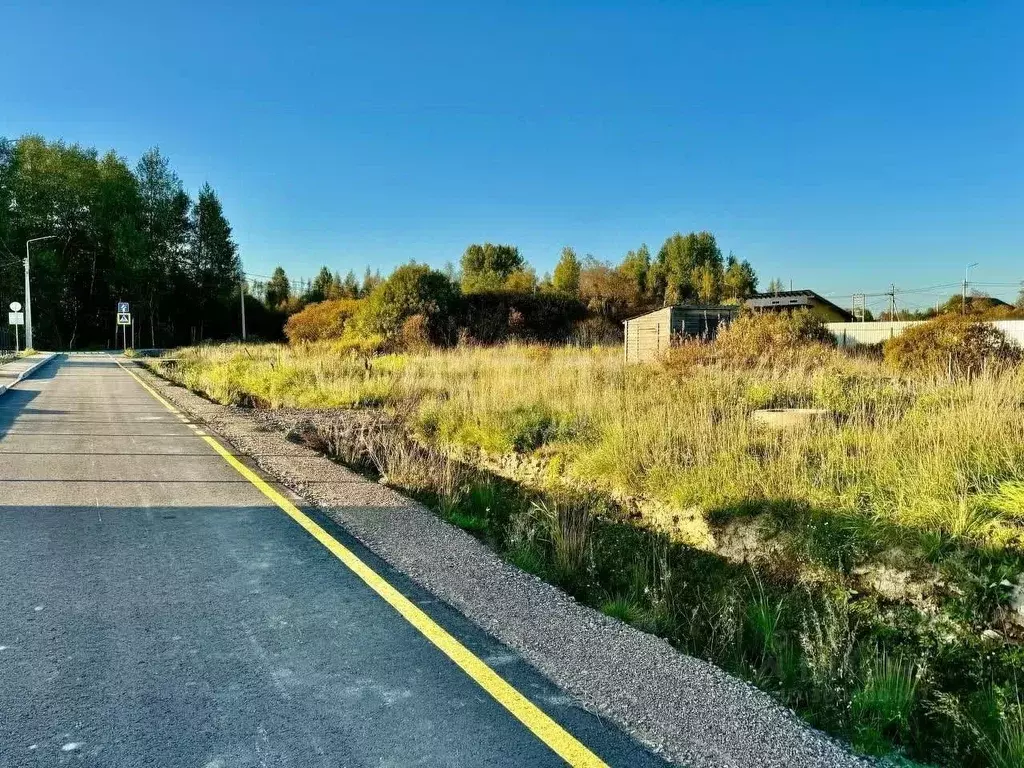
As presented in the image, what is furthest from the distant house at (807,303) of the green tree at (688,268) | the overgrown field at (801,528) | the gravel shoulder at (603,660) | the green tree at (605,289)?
the gravel shoulder at (603,660)

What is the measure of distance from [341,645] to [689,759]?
202cm

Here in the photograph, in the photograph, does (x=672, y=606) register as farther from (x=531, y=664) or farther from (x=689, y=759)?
(x=689, y=759)

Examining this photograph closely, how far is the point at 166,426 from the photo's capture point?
43.3 feet

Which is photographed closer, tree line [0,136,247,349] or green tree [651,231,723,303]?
tree line [0,136,247,349]

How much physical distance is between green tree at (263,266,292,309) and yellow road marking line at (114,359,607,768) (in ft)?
286

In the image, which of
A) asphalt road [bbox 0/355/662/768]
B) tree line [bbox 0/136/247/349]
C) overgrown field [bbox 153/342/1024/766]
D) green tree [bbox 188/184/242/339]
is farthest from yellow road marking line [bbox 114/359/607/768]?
green tree [bbox 188/184/242/339]

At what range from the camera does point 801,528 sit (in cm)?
612

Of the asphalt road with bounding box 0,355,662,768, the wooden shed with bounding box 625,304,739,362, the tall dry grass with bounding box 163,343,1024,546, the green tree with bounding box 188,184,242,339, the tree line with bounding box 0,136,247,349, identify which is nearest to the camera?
the asphalt road with bounding box 0,355,662,768

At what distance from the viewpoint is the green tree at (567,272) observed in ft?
271

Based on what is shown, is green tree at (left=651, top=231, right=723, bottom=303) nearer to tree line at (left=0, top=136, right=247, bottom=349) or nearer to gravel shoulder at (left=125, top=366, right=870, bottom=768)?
tree line at (left=0, top=136, right=247, bottom=349)

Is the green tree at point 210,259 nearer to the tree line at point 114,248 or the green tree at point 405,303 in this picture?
the tree line at point 114,248

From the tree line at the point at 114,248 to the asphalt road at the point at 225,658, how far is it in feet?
211

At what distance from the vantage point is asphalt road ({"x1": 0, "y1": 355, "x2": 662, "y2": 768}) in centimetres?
302

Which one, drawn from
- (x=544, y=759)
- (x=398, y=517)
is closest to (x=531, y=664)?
(x=544, y=759)
